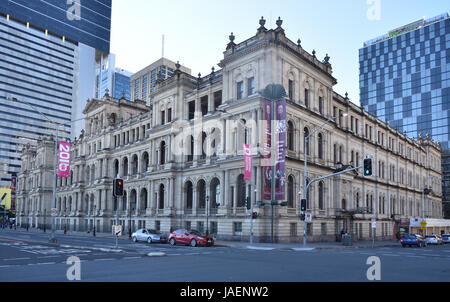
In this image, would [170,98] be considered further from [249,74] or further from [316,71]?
[316,71]

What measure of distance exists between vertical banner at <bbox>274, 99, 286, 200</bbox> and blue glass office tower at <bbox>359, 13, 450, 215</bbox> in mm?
93466

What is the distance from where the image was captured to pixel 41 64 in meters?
159

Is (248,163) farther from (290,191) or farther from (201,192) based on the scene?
(201,192)

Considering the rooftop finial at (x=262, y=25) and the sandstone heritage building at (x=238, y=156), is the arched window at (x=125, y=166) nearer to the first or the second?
the sandstone heritage building at (x=238, y=156)

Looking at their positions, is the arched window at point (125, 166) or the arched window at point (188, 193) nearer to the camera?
the arched window at point (188, 193)

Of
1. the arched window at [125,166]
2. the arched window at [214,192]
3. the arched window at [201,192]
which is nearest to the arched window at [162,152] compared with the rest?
the arched window at [201,192]

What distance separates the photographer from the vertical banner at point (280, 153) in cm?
3834

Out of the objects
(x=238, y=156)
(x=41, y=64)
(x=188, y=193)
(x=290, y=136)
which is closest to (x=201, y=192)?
(x=188, y=193)

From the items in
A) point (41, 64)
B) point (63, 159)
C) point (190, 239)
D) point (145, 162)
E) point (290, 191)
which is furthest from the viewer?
point (41, 64)

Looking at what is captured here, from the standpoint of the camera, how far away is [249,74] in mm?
43688

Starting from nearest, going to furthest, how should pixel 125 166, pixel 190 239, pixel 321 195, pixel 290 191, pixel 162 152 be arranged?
1. pixel 190 239
2. pixel 290 191
3. pixel 321 195
4. pixel 162 152
5. pixel 125 166

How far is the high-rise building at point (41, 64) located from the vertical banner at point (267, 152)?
344 feet

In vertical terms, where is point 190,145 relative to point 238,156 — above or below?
above

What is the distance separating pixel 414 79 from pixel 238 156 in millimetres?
107300
